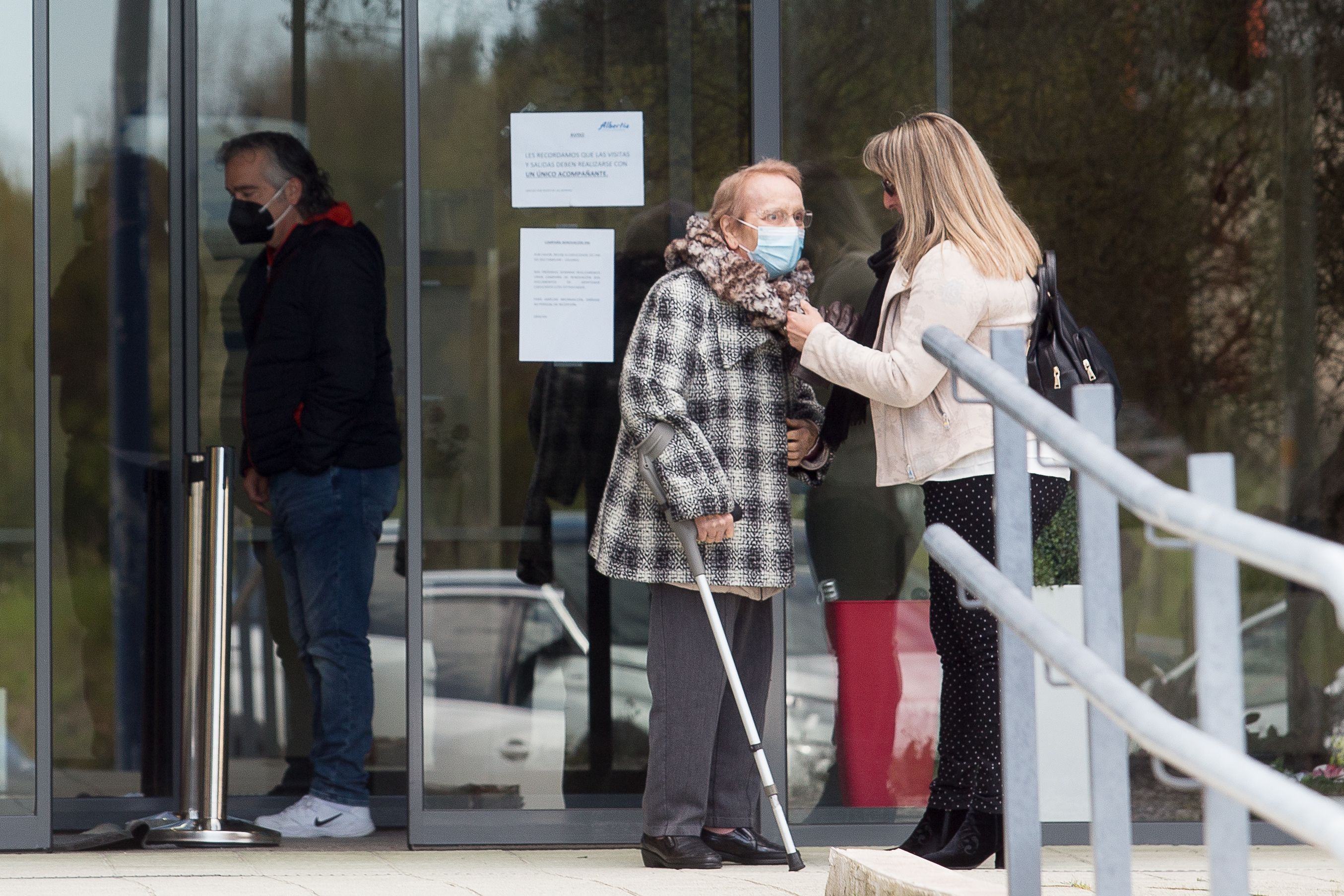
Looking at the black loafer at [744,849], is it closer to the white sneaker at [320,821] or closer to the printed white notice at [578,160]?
the white sneaker at [320,821]

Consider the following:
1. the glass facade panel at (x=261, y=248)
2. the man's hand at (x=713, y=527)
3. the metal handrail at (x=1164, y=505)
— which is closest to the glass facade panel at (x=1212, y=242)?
the man's hand at (x=713, y=527)

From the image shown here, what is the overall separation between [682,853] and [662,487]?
3.28 ft

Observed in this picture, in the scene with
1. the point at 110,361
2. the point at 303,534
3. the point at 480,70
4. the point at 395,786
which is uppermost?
the point at 480,70

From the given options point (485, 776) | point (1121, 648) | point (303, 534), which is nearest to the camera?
point (1121, 648)

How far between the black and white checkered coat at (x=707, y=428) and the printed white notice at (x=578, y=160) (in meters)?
0.71

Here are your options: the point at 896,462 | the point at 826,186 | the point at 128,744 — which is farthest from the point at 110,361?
the point at 896,462

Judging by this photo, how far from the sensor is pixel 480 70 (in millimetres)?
5023

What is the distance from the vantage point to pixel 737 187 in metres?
4.32

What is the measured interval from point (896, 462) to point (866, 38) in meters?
1.67

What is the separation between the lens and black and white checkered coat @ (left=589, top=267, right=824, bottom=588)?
4184 mm

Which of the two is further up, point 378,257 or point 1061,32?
point 1061,32

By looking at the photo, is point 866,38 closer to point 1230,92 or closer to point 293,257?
point 1230,92

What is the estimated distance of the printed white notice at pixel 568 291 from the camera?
4957mm

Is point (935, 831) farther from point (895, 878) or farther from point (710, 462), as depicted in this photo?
point (710, 462)
